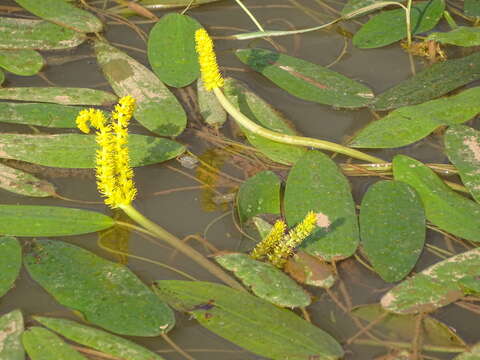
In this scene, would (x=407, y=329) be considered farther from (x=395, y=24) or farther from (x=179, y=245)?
(x=395, y=24)

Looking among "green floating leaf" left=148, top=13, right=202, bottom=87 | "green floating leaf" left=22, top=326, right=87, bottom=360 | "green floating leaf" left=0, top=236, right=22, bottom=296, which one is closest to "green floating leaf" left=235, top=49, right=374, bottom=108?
"green floating leaf" left=148, top=13, right=202, bottom=87

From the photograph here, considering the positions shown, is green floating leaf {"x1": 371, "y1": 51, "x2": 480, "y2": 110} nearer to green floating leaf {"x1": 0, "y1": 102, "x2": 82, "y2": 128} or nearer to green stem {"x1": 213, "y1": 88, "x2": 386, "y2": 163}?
green stem {"x1": 213, "y1": 88, "x2": 386, "y2": 163}

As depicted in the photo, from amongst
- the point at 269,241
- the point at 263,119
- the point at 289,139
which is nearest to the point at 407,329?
the point at 269,241

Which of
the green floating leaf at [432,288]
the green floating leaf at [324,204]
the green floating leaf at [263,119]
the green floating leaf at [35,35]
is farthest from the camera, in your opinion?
the green floating leaf at [35,35]

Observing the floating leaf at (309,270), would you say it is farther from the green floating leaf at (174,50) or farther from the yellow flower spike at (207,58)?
the green floating leaf at (174,50)

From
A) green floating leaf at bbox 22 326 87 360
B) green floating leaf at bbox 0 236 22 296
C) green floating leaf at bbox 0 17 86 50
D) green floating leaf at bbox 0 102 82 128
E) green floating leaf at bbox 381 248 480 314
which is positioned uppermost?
green floating leaf at bbox 0 17 86 50

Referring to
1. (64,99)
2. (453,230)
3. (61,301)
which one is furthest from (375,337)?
(64,99)

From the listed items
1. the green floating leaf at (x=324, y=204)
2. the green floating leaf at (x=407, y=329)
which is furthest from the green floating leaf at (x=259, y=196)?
the green floating leaf at (x=407, y=329)
